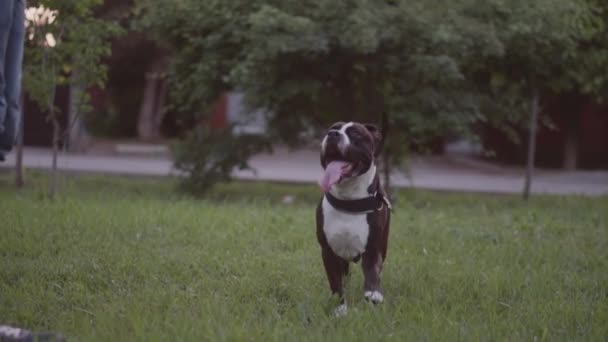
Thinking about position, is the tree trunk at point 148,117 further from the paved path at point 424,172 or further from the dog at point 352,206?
the dog at point 352,206

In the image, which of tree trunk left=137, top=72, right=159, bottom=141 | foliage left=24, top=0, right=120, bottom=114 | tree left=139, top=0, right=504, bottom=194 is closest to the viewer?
foliage left=24, top=0, right=120, bottom=114

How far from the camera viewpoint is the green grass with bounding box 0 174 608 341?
181 inches

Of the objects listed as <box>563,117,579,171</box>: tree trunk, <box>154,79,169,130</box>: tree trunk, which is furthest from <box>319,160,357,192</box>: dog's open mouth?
<box>154,79,169,130</box>: tree trunk

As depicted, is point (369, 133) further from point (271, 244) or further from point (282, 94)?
point (282, 94)

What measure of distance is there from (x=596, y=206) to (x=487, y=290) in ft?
23.4

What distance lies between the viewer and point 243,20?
1104 centimetres

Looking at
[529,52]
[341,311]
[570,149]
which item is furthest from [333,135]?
[570,149]

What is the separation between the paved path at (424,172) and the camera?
16.8 m

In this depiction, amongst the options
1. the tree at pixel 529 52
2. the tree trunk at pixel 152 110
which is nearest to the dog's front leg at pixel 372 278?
the tree at pixel 529 52

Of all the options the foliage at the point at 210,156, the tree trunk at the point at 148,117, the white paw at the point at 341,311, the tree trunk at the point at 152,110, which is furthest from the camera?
the tree trunk at the point at 148,117

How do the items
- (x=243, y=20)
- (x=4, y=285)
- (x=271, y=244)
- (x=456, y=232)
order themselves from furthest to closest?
(x=243, y=20) < (x=456, y=232) < (x=271, y=244) < (x=4, y=285)

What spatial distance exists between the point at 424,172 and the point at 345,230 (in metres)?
16.8

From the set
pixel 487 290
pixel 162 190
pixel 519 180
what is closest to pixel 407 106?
pixel 162 190

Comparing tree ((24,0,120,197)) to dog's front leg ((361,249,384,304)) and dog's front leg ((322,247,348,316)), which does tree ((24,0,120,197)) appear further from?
dog's front leg ((361,249,384,304))
